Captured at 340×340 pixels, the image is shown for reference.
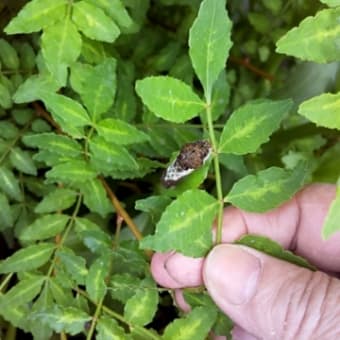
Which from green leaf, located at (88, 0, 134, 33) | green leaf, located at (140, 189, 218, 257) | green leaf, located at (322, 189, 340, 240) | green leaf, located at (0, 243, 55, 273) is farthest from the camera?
green leaf, located at (0, 243, 55, 273)

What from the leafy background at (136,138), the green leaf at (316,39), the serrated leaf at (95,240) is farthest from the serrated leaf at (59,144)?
the green leaf at (316,39)

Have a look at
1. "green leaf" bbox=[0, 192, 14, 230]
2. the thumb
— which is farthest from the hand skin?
"green leaf" bbox=[0, 192, 14, 230]

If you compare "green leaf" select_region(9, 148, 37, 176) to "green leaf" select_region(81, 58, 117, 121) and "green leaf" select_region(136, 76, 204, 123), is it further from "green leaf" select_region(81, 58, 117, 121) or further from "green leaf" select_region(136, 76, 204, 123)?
"green leaf" select_region(136, 76, 204, 123)

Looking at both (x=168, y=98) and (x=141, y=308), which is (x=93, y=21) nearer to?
(x=168, y=98)

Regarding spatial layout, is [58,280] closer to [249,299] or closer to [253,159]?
[249,299]

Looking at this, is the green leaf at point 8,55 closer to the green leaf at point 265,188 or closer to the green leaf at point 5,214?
the green leaf at point 5,214

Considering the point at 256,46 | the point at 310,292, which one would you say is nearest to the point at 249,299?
the point at 310,292

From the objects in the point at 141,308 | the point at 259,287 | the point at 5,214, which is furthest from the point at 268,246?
the point at 5,214
